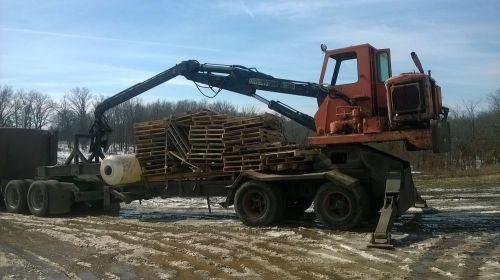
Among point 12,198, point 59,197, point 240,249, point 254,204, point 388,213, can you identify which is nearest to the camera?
point 240,249

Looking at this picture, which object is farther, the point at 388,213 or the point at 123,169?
the point at 123,169

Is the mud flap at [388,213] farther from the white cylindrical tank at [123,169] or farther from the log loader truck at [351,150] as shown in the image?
the white cylindrical tank at [123,169]

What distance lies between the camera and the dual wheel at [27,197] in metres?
14.9

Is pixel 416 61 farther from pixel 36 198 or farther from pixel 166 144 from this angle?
pixel 36 198

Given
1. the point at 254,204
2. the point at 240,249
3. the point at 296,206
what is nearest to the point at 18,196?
the point at 254,204

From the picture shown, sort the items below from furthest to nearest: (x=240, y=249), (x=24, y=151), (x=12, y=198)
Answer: (x=24, y=151) < (x=12, y=198) < (x=240, y=249)

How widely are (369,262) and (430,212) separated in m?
6.37

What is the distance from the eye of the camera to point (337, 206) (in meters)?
10.6

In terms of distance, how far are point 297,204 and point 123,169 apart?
4.55 metres

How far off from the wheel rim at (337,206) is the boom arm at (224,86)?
227 cm

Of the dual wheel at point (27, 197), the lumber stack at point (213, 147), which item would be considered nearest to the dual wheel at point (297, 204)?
the lumber stack at point (213, 147)

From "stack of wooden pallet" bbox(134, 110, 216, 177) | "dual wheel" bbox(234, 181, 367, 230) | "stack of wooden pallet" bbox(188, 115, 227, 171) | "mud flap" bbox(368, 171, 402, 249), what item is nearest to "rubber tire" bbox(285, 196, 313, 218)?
"dual wheel" bbox(234, 181, 367, 230)

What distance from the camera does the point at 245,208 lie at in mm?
11609

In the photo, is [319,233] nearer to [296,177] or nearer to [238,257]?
[296,177]
